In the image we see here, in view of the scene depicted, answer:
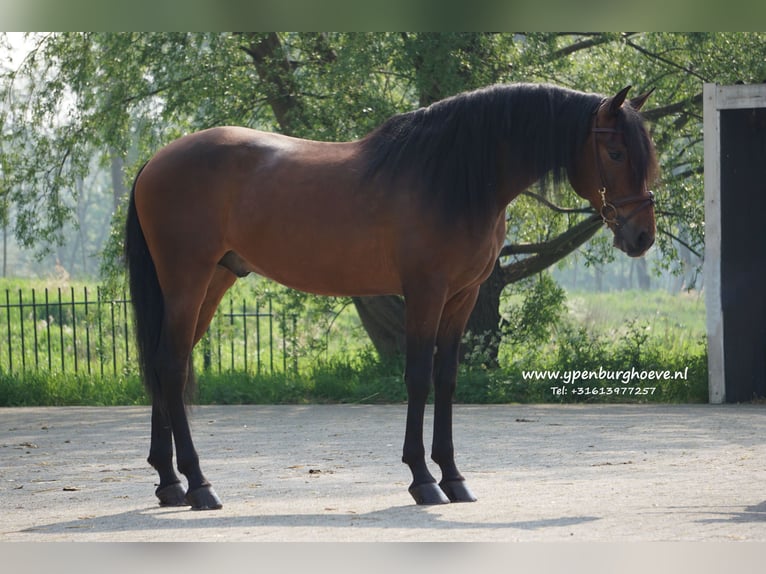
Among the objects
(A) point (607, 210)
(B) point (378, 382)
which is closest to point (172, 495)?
(A) point (607, 210)

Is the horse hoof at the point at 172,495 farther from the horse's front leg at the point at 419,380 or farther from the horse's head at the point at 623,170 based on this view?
the horse's head at the point at 623,170

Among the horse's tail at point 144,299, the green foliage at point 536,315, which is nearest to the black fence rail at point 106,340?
the green foliage at point 536,315

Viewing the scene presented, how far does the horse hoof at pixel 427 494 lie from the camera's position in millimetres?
5875

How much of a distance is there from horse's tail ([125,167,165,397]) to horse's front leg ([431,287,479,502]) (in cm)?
156

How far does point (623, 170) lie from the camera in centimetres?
575

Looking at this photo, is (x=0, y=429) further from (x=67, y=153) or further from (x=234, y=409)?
(x=67, y=153)

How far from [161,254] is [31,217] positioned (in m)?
7.44

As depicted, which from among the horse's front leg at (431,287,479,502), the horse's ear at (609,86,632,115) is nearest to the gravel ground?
the horse's front leg at (431,287,479,502)

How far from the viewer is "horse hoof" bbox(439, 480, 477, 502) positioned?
19.6ft

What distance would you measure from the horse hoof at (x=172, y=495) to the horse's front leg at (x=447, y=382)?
1384 millimetres

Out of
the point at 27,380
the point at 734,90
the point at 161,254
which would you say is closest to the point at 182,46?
the point at 27,380

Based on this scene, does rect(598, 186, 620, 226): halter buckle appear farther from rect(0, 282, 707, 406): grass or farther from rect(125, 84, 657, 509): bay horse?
rect(0, 282, 707, 406): grass

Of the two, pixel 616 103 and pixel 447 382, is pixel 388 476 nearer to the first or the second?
pixel 447 382
